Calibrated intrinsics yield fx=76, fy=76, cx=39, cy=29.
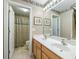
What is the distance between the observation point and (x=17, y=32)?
432 cm

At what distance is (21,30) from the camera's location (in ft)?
14.8

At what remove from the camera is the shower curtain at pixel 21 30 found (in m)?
4.32

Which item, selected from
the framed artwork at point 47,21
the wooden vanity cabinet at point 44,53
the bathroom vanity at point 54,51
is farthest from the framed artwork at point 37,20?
the bathroom vanity at point 54,51

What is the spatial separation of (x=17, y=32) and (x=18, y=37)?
297mm

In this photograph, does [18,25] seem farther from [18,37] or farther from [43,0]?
[43,0]

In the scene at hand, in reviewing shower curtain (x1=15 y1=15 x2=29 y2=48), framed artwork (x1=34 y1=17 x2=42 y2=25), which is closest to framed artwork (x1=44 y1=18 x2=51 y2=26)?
framed artwork (x1=34 y1=17 x2=42 y2=25)

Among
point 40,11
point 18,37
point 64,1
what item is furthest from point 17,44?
point 64,1

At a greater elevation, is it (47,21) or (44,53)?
(47,21)

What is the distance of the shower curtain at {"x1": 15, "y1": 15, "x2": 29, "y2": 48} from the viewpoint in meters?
4.32

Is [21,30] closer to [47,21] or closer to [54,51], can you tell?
[47,21]

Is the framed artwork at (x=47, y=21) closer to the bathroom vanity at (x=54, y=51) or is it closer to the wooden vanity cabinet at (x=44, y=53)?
the wooden vanity cabinet at (x=44, y=53)

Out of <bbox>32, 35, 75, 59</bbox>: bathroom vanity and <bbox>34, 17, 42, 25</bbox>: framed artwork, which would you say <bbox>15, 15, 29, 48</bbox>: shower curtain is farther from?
<bbox>32, 35, 75, 59</bbox>: bathroom vanity

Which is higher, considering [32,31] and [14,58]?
[32,31]

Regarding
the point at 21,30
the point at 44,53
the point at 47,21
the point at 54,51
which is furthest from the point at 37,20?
the point at 54,51
